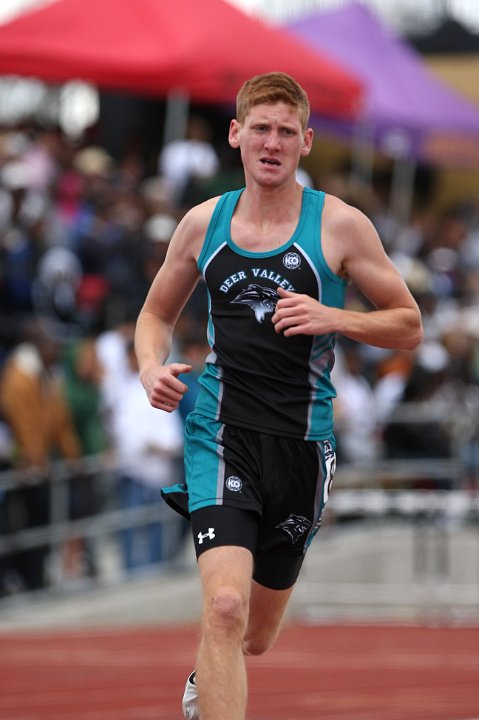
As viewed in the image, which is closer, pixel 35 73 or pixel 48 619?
pixel 48 619

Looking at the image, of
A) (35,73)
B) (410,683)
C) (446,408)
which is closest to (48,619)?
(410,683)

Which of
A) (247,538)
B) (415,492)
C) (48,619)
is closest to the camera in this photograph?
(247,538)

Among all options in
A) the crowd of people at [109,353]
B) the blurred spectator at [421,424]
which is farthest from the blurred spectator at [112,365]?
the blurred spectator at [421,424]

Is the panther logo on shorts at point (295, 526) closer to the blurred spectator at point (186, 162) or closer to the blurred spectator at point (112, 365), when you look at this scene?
the blurred spectator at point (112, 365)

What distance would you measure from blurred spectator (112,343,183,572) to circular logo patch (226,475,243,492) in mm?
6557

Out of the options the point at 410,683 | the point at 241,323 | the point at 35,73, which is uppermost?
the point at 35,73

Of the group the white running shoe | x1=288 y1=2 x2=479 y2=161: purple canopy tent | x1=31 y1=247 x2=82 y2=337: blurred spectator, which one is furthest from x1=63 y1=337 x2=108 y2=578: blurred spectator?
x1=288 y1=2 x2=479 y2=161: purple canopy tent

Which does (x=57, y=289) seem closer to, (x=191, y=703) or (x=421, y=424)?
(x=421, y=424)

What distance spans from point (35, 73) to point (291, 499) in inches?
368

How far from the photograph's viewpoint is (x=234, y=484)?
242 inches

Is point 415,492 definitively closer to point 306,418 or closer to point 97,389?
point 97,389

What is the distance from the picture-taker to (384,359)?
16.6 metres

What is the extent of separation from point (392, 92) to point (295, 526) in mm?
16067

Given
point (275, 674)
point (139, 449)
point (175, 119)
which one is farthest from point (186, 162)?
point (275, 674)
